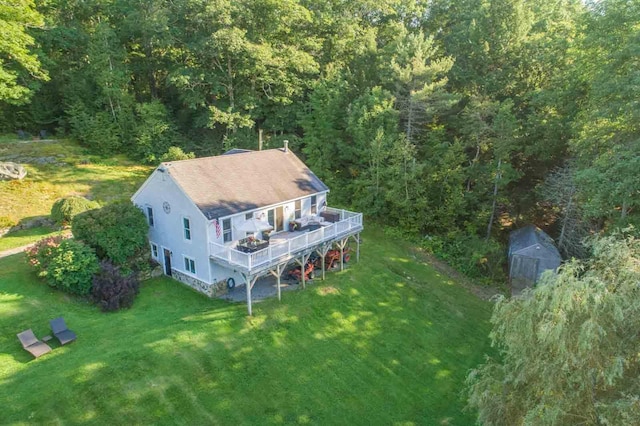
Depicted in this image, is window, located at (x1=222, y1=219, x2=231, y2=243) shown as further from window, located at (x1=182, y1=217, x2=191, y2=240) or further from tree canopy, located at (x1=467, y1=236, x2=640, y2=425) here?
tree canopy, located at (x1=467, y1=236, x2=640, y2=425)

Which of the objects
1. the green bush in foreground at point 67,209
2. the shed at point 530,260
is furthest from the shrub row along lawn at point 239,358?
the shed at point 530,260

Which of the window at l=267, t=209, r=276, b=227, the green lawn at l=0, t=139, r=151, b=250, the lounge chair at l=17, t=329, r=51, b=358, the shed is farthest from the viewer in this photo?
the green lawn at l=0, t=139, r=151, b=250

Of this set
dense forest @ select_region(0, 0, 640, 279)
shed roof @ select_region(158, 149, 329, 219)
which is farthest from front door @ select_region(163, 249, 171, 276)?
dense forest @ select_region(0, 0, 640, 279)

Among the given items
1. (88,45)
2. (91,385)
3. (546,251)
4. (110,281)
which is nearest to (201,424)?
(91,385)

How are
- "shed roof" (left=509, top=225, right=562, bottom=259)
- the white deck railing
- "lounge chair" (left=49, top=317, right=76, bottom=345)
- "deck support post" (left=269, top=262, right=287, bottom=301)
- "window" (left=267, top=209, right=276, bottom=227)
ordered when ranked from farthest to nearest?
"shed roof" (left=509, top=225, right=562, bottom=259) → "window" (left=267, top=209, right=276, bottom=227) → "deck support post" (left=269, top=262, right=287, bottom=301) → the white deck railing → "lounge chair" (left=49, top=317, right=76, bottom=345)

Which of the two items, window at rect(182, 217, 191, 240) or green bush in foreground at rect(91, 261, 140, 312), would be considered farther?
window at rect(182, 217, 191, 240)

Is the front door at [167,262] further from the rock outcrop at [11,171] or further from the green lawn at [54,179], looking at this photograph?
the rock outcrop at [11,171]

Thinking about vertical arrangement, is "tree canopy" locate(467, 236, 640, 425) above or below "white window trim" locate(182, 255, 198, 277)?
above
